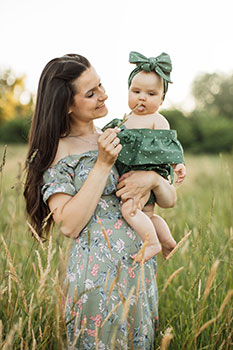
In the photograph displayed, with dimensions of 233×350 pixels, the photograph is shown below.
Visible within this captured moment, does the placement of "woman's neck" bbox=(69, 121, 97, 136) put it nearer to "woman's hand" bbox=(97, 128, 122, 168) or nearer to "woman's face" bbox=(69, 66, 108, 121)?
"woman's face" bbox=(69, 66, 108, 121)

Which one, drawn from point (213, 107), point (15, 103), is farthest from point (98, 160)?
point (213, 107)

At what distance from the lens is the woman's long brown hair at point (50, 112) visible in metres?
2.13

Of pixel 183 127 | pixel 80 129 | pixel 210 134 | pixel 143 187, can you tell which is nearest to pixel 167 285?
pixel 143 187

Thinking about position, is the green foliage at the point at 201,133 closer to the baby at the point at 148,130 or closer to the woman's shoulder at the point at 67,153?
the baby at the point at 148,130

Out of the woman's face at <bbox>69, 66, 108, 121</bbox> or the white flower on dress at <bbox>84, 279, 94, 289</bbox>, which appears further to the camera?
the woman's face at <bbox>69, 66, 108, 121</bbox>

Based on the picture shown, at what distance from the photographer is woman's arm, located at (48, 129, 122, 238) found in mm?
1972

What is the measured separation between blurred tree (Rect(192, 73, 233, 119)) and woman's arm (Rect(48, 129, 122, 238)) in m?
41.4

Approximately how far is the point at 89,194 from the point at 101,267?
38 centimetres

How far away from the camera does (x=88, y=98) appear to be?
7.09ft

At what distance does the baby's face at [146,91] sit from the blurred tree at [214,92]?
4103cm

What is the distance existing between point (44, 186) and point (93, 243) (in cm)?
39

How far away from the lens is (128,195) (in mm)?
2064

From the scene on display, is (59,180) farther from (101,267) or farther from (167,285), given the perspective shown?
(167,285)

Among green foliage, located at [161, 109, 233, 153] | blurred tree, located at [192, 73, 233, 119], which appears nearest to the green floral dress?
green foliage, located at [161, 109, 233, 153]
